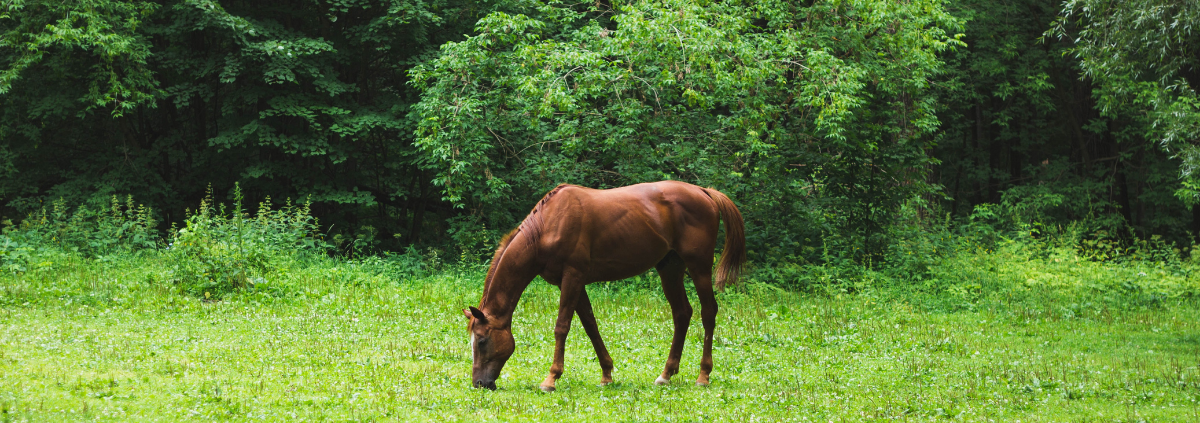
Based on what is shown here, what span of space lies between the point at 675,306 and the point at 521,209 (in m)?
A: 8.60

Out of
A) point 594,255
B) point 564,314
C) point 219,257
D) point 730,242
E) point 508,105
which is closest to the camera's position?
point 564,314

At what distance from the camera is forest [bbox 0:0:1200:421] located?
7266mm

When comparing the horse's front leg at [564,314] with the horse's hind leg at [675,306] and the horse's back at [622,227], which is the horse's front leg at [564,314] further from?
the horse's hind leg at [675,306]

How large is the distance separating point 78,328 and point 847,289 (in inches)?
423

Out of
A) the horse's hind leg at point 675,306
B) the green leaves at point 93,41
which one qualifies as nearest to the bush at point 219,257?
the green leaves at point 93,41

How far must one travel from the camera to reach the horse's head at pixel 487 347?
6.94 meters

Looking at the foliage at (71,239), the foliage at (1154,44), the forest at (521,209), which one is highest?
the foliage at (1154,44)

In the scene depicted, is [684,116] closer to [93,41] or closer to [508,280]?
[508,280]

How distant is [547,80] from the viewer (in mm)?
13438

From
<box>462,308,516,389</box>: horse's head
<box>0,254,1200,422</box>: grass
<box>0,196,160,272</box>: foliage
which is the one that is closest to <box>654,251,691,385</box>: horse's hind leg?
<box>0,254,1200,422</box>: grass

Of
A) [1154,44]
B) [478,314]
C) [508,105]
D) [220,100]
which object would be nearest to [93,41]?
[220,100]

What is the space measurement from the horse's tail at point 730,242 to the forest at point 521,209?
3.15 ft

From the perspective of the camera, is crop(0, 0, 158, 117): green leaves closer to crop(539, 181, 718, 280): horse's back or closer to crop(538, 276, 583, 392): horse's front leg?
crop(539, 181, 718, 280): horse's back

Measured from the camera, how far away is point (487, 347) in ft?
22.8
